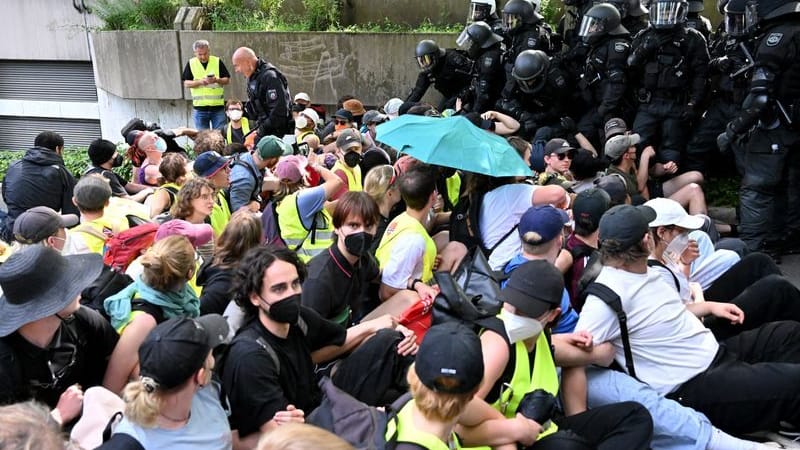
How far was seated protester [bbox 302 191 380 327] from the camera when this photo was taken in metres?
3.82

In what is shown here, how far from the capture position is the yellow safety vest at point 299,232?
4801 mm

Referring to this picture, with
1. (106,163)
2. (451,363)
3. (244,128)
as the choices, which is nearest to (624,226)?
(451,363)

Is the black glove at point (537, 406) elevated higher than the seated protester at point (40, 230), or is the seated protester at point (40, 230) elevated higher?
the black glove at point (537, 406)

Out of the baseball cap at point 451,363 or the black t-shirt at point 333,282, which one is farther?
the black t-shirt at point 333,282

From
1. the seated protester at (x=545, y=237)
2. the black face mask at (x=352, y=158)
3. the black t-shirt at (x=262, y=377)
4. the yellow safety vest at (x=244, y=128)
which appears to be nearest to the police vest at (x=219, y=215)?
the black face mask at (x=352, y=158)

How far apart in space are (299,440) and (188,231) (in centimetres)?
257

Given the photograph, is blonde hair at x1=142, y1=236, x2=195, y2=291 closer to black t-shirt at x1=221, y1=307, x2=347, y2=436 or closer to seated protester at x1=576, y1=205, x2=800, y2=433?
black t-shirt at x1=221, y1=307, x2=347, y2=436

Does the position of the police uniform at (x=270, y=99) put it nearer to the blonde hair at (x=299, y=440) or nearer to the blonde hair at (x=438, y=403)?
the blonde hair at (x=438, y=403)

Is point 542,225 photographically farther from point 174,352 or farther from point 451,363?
point 174,352

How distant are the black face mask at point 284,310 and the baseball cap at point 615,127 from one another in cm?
469

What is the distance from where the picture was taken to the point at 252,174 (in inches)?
231

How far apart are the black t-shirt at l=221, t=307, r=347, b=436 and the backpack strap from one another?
51.8 inches

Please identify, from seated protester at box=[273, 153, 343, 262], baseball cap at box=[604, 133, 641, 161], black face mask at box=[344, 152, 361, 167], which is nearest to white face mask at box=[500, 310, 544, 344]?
seated protester at box=[273, 153, 343, 262]

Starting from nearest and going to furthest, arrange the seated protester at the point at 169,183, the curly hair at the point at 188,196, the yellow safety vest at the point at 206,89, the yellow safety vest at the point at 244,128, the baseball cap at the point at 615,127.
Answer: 1. the curly hair at the point at 188,196
2. the seated protester at the point at 169,183
3. the baseball cap at the point at 615,127
4. the yellow safety vest at the point at 244,128
5. the yellow safety vest at the point at 206,89
